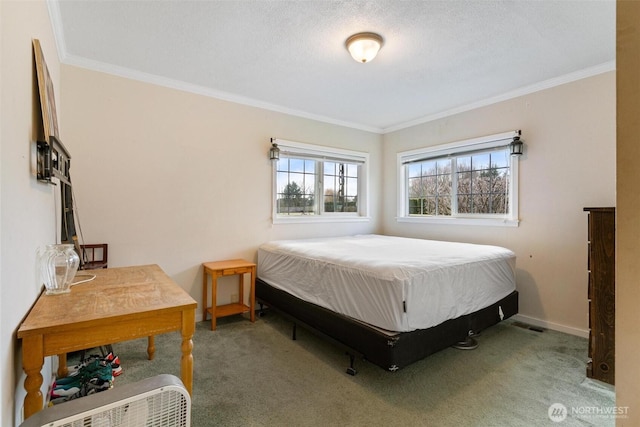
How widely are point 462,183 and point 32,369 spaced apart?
410cm

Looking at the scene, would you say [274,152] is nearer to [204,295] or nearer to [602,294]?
[204,295]

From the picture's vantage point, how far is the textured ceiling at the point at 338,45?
197 centimetres

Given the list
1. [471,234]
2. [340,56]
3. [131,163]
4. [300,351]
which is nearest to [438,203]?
[471,234]

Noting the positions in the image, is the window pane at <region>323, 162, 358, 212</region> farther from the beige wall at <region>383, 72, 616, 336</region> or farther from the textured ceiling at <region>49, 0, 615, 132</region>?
the beige wall at <region>383, 72, 616, 336</region>

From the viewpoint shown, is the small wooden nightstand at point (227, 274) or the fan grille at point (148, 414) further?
the small wooden nightstand at point (227, 274)

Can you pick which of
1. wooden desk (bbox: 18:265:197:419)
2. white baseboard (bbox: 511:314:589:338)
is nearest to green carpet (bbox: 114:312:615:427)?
white baseboard (bbox: 511:314:589:338)

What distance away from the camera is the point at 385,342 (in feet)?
6.29

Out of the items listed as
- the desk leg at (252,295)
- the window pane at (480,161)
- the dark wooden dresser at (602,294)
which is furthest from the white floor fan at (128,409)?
the window pane at (480,161)

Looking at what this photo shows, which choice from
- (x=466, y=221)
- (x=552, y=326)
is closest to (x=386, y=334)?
(x=552, y=326)

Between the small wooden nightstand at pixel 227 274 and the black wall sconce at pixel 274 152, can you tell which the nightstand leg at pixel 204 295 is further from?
the black wall sconce at pixel 274 152

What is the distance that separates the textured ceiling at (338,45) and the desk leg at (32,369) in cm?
196

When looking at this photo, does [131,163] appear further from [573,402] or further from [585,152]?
[585,152]

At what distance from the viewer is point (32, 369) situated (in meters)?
1.09

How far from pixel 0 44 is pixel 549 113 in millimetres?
3882
